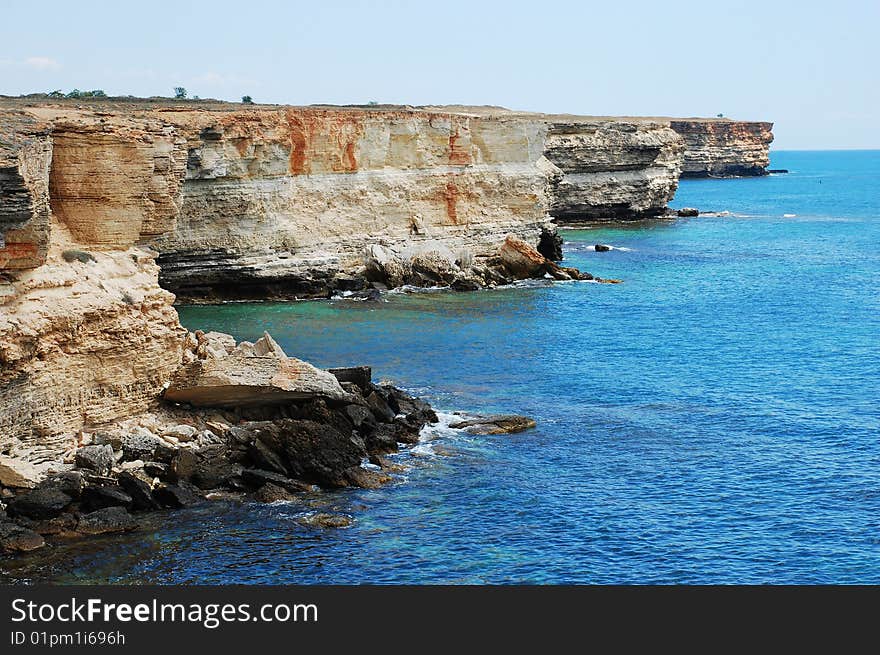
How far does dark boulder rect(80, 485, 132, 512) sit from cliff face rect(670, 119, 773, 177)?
14747 centimetres

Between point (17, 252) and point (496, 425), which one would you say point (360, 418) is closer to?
point (496, 425)

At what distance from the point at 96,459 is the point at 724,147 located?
160 m

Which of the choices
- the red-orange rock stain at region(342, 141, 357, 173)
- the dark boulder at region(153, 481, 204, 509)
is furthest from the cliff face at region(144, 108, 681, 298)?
the dark boulder at region(153, 481, 204, 509)

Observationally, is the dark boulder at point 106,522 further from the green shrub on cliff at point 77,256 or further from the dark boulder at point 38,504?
the green shrub on cliff at point 77,256

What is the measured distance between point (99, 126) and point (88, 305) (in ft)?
15.8

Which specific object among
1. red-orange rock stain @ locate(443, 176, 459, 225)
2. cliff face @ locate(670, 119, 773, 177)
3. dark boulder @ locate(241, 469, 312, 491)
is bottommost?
dark boulder @ locate(241, 469, 312, 491)

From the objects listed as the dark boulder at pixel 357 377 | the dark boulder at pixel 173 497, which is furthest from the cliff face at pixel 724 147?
the dark boulder at pixel 173 497

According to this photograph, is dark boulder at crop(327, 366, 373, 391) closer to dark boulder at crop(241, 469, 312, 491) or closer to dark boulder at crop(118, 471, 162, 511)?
dark boulder at crop(241, 469, 312, 491)

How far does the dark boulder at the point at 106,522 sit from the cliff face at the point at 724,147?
148 metres

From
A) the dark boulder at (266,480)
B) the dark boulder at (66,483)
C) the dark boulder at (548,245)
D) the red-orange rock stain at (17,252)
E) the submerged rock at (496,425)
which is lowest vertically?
the dark boulder at (266,480)

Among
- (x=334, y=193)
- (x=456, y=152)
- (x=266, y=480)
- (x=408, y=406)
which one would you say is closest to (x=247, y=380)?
(x=266, y=480)

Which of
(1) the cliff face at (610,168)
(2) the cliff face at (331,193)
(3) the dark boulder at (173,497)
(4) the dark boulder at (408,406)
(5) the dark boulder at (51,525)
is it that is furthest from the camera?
(1) the cliff face at (610,168)

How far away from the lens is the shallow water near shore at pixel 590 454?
23.3 m

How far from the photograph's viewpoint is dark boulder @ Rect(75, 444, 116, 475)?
2564 cm
